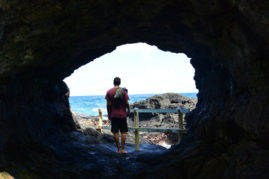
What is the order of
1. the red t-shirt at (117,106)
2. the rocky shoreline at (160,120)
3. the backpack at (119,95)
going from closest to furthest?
the backpack at (119,95) < the red t-shirt at (117,106) < the rocky shoreline at (160,120)

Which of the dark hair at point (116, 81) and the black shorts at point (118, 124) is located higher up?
the dark hair at point (116, 81)

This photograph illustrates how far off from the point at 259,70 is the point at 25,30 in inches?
156

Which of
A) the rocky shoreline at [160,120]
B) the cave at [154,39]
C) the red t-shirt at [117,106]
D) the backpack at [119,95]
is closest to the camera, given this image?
the cave at [154,39]

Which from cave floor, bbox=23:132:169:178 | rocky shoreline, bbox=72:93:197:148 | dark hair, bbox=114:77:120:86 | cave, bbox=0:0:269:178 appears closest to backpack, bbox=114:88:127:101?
dark hair, bbox=114:77:120:86

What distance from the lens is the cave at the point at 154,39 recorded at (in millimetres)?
3721

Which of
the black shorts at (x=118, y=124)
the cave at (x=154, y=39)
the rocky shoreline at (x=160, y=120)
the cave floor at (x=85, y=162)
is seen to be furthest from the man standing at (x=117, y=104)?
the rocky shoreline at (x=160, y=120)

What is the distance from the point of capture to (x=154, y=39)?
743cm

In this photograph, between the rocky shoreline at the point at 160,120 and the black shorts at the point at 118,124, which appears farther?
the rocky shoreline at the point at 160,120

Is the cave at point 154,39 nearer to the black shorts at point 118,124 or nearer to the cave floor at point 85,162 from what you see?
the cave floor at point 85,162

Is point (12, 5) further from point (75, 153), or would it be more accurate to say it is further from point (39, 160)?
point (75, 153)

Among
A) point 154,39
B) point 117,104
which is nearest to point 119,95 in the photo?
point 117,104

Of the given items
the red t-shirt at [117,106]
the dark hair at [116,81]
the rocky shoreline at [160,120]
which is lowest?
the rocky shoreline at [160,120]

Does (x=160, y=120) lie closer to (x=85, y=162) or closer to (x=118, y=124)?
(x=118, y=124)

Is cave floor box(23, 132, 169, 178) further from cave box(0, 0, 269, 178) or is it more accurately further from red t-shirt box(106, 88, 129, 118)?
red t-shirt box(106, 88, 129, 118)
